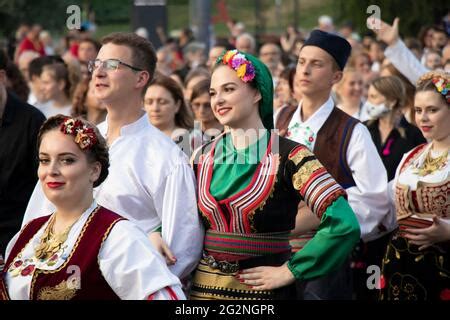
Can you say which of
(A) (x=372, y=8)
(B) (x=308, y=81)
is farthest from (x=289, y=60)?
(B) (x=308, y=81)

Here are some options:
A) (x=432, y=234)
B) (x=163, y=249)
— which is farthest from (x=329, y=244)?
(x=432, y=234)

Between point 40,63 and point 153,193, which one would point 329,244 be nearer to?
point 153,193

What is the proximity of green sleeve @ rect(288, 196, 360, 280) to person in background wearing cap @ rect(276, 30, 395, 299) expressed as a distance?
120 centimetres

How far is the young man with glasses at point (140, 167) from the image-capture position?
4879mm

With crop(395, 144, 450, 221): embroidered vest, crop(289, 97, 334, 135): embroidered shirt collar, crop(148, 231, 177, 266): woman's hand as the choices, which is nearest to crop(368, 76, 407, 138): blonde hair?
crop(289, 97, 334, 135): embroidered shirt collar

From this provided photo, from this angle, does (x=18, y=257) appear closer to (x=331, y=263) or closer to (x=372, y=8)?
(x=331, y=263)

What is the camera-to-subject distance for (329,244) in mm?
4602

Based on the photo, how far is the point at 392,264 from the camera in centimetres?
602

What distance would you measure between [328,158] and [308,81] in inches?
19.5

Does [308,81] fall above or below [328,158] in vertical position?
above

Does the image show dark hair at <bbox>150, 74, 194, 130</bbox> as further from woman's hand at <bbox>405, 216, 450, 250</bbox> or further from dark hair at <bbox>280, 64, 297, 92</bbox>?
woman's hand at <bbox>405, 216, 450, 250</bbox>

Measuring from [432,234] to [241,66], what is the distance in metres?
1.59

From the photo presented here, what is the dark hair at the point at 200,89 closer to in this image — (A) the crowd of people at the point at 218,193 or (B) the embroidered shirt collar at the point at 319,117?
(A) the crowd of people at the point at 218,193

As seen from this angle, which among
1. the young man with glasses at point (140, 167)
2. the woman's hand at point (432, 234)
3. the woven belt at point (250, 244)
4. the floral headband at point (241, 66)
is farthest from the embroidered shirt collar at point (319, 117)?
the woven belt at point (250, 244)
